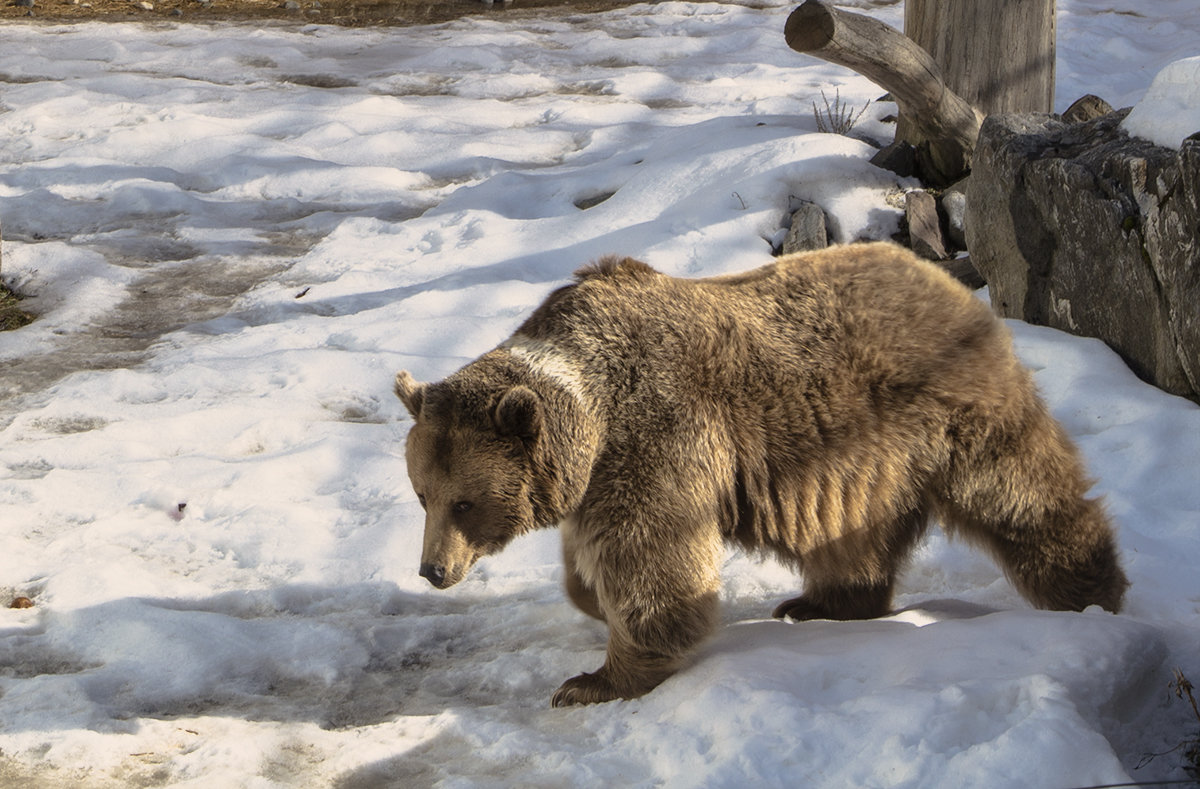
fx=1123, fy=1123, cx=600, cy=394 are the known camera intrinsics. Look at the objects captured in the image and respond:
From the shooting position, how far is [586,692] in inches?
130

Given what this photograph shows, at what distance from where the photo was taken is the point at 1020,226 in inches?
219

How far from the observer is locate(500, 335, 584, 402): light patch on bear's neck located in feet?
10.4

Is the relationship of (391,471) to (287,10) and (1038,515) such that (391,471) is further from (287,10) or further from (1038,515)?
(287,10)

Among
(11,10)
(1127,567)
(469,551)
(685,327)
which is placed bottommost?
(1127,567)

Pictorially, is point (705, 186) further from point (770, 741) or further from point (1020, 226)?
point (770, 741)

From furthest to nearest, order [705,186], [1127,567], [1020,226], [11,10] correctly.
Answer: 1. [11,10]
2. [705,186]
3. [1020,226]
4. [1127,567]

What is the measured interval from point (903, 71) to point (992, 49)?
3.01 ft

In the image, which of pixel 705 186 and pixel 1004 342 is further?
pixel 705 186

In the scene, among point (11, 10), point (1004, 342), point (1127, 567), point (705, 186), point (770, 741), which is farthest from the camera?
point (11, 10)

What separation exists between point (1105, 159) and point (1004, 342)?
84.8 inches

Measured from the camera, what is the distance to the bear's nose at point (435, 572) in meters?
3.15

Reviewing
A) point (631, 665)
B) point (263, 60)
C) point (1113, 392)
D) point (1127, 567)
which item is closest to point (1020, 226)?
point (1113, 392)

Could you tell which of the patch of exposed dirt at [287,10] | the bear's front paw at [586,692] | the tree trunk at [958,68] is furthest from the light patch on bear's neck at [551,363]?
the patch of exposed dirt at [287,10]

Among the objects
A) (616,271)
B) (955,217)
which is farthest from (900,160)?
(616,271)
